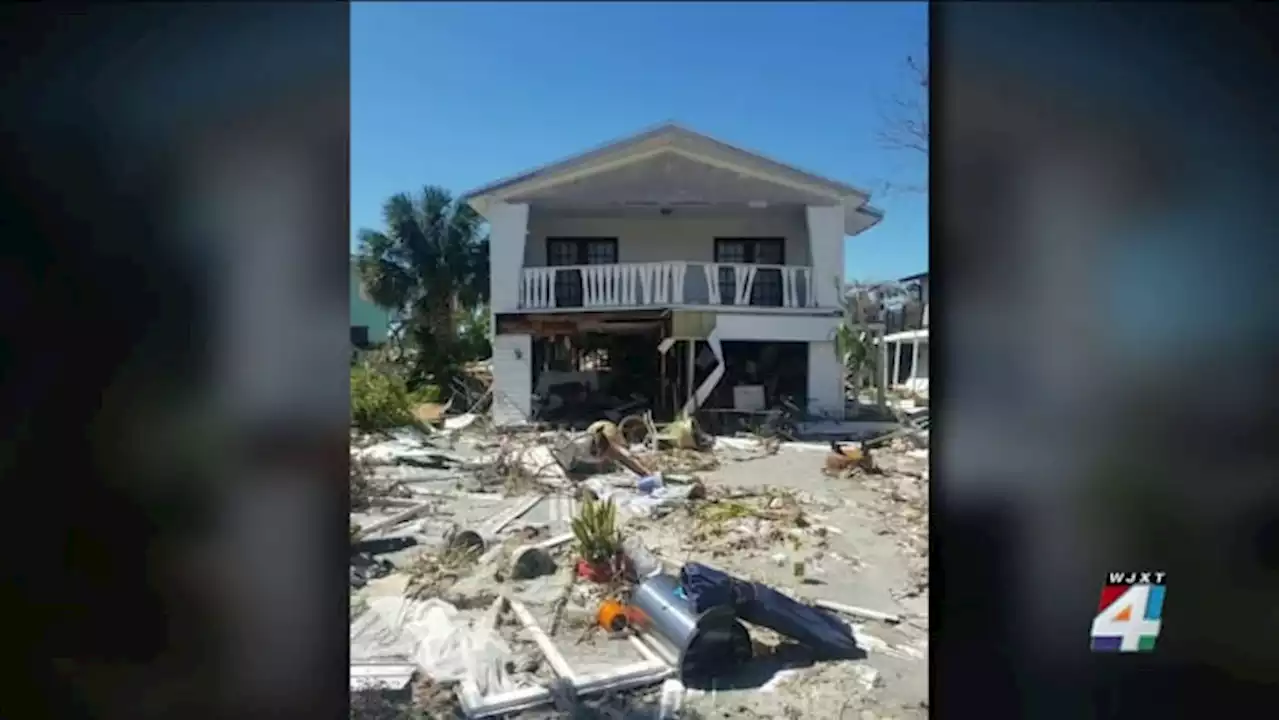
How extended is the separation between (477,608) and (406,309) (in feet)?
2.35

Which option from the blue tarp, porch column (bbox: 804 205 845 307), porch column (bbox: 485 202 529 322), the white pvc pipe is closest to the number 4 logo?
the blue tarp

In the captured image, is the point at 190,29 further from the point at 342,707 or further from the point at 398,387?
the point at 342,707

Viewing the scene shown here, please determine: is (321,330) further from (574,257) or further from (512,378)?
(574,257)

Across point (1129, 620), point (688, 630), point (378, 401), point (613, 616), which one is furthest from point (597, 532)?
point (1129, 620)

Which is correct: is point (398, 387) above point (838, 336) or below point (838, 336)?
below

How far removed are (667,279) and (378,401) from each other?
Answer: 0.78 metres

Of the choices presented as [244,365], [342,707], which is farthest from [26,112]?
[342,707]

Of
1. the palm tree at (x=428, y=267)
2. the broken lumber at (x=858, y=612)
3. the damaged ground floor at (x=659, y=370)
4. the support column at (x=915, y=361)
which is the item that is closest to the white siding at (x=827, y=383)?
the damaged ground floor at (x=659, y=370)

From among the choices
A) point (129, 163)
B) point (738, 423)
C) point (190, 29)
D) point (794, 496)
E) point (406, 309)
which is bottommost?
point (794, 496)

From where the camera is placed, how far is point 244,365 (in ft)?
3.98

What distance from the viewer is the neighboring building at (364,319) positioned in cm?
131

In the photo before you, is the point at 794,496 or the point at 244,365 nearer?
the point at 244,365

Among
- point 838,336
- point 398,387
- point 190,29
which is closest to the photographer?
point 190,29

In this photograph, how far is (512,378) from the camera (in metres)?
1.57
